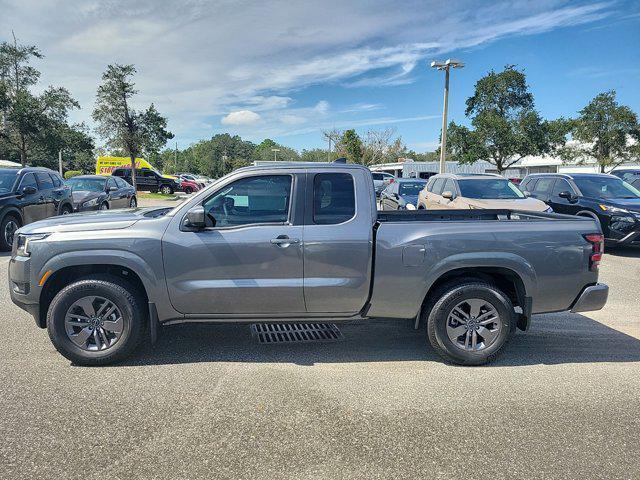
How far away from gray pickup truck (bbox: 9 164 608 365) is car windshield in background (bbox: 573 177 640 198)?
731 centimetres

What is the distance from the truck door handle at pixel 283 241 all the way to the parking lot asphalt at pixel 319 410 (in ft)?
3.74

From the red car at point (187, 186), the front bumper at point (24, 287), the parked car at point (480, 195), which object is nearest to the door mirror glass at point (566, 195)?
the parked car at point (480, 195)

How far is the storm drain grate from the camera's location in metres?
4.50

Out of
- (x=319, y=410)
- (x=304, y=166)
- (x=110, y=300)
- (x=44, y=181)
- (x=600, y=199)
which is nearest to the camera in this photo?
(x=319, y=410)

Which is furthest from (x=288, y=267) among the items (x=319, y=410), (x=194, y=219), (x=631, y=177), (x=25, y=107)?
(x=25, y=107)

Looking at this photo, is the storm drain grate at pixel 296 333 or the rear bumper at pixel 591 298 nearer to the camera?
the rear bumper at pixel 591 298

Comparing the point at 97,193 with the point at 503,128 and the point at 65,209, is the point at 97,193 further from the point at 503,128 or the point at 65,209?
the point at 503,128

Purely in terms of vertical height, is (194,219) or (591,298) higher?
(194,219)

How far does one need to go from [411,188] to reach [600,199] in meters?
7.21

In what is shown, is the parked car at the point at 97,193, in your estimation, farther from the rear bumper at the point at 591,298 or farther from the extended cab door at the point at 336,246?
the rear bumper at the point at 591,298

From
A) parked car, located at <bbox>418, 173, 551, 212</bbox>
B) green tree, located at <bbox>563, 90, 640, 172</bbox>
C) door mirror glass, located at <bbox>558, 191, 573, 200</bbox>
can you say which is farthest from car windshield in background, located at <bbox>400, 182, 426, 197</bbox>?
green tree, located at <bbox>563, 90, 640, 172</bbox>

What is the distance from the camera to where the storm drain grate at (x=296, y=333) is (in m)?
4.50

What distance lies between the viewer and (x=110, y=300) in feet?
12.9

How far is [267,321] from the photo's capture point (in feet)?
13.6
